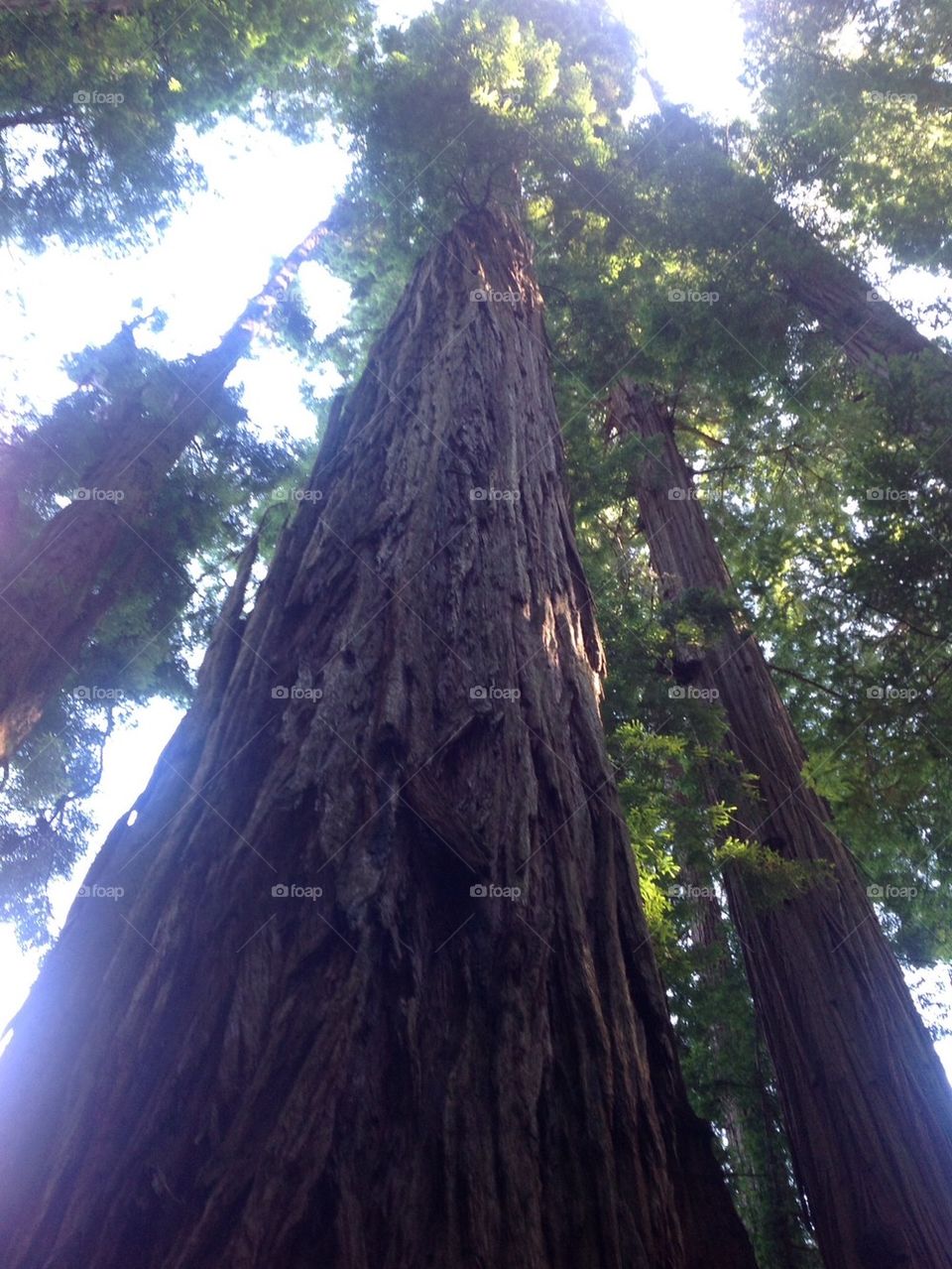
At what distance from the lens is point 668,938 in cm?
461

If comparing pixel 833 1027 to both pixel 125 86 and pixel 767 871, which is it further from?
pixel 125 86

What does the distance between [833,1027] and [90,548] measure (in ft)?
25.6

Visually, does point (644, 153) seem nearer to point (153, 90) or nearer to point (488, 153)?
point (488, 153)

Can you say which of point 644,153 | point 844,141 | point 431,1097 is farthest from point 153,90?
point 431,1097

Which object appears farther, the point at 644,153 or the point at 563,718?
the point at 644,153

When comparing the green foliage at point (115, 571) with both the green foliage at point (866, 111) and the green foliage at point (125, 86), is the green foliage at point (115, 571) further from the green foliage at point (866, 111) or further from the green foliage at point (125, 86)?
the green foliage at point (866, 111)

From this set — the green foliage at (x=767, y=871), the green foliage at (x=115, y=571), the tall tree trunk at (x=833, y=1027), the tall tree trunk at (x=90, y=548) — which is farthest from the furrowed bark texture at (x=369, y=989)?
the green foliage at (x=115, y=571)

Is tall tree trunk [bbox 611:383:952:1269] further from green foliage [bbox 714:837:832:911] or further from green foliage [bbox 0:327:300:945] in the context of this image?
green foliage [bbox 0:327:300:945]

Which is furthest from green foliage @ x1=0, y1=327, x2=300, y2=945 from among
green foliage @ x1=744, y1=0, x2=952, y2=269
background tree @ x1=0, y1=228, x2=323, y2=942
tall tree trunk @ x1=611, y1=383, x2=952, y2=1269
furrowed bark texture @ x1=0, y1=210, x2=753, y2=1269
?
furrowed bark texture @ x1=0, y1=210, x2=753, y2=1269

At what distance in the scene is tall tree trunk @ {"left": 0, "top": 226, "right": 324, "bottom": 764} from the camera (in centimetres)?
797

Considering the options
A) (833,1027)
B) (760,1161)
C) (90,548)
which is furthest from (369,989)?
(90,548)

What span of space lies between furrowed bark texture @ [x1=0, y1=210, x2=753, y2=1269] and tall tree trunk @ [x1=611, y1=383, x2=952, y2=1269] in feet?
11.3

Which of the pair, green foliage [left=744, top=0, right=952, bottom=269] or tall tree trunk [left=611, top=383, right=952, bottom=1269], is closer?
tall tree trunk [left=611, top=383, right=952, bottom=1269]

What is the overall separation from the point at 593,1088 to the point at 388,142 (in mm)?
10934
